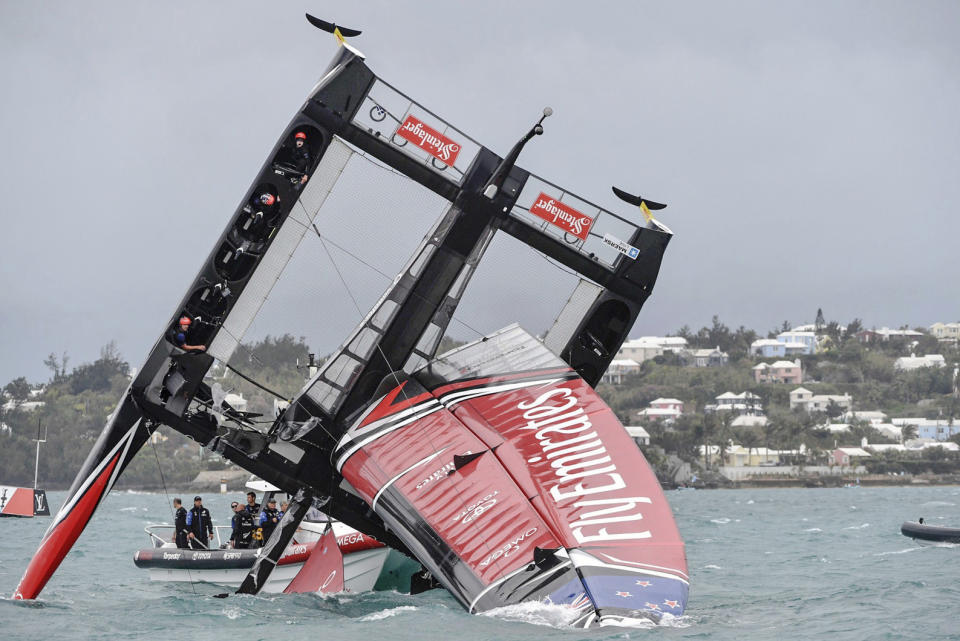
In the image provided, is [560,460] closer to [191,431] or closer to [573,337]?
[573,337]

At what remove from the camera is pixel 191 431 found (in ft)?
55.8

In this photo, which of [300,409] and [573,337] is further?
[573,337]

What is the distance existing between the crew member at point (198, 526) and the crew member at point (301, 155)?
21.7ft

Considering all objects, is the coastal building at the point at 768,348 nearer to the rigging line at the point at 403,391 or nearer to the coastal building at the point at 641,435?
the coastal building at the point at 641,435

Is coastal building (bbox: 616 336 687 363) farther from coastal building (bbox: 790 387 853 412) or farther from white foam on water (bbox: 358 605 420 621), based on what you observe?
white foam on water (bbox: 358 605 420 621)

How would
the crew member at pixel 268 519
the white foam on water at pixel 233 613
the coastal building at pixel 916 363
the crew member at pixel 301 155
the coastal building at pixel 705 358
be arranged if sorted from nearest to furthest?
the white foam on water at pixel 233 613
the crew member at pixel 301 155
the crew member at pixel 268 519
the coastal building at pixel 916 363
the coastal building at pixel 705 358

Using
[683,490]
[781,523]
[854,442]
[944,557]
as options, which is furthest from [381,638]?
[854,442]

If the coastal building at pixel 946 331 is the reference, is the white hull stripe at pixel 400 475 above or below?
below

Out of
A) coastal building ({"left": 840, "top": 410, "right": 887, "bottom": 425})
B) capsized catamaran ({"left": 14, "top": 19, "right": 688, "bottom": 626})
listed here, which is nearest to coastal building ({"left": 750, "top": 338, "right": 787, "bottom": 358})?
coastal building ({"left": 840, "top": 410, "right": 887, "bottom": 425})

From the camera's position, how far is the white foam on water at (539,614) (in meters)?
11.8

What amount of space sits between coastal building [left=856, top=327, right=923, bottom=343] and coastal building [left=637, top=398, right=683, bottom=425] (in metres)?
41.9

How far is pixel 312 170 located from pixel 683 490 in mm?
94680

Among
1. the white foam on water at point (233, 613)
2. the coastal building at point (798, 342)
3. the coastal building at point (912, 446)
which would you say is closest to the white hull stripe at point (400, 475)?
the white foam on water at point (233, 613)

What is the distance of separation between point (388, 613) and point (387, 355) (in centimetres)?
324
